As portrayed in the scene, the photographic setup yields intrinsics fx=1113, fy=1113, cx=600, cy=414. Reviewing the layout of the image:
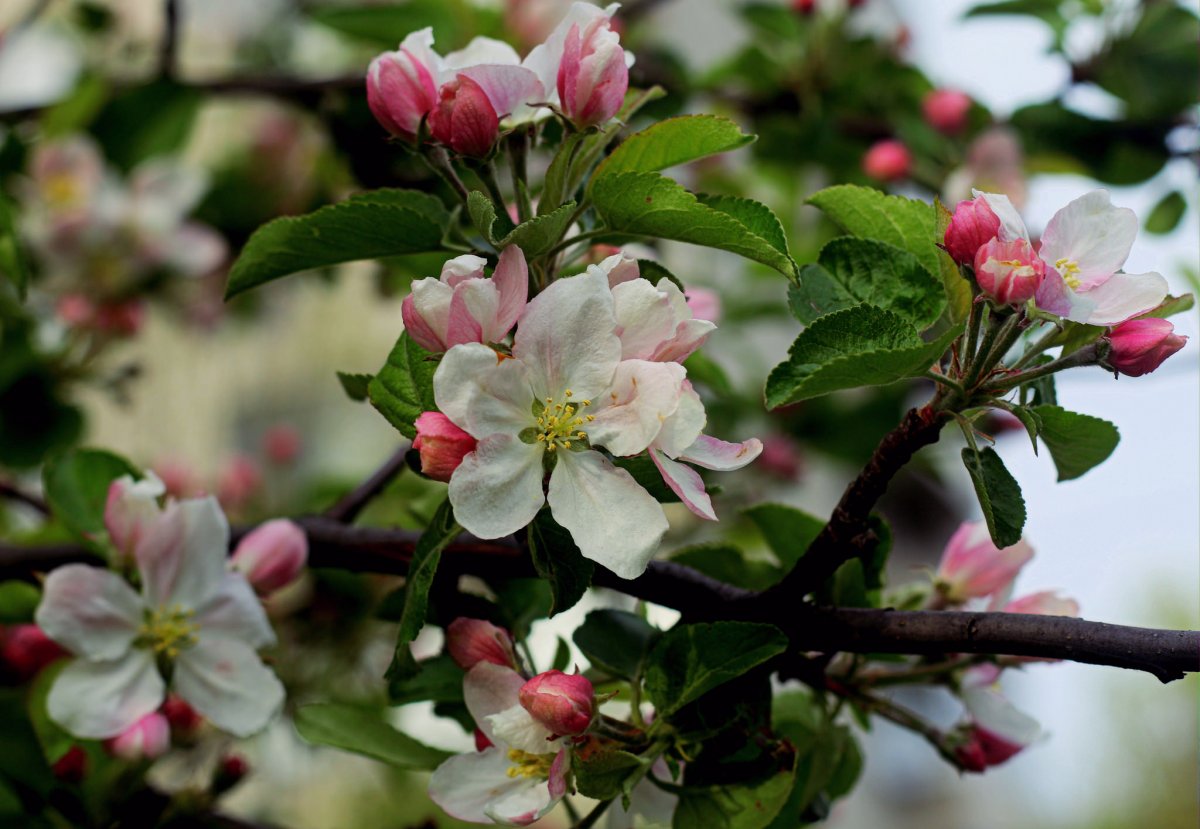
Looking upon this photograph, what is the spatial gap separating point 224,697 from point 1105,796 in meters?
4.44

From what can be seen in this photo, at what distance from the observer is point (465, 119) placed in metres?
0.51

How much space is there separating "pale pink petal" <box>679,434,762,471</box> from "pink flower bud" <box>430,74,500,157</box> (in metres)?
0.17

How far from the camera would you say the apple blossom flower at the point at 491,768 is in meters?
0.54

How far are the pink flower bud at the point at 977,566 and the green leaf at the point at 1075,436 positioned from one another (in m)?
0.12

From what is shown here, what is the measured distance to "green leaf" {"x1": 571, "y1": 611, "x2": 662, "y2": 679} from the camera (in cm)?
59

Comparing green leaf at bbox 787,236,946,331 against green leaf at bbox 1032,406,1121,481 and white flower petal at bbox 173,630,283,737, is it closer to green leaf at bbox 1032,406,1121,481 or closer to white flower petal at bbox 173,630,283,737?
green leaf at bbox 1032,406,1121,481

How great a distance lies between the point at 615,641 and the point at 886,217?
0.26 meters

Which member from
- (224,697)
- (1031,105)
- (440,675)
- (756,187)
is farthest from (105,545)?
(756,187)

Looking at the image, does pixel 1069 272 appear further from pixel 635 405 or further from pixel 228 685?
pixel 228 685

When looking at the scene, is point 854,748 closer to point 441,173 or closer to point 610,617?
point 610,617

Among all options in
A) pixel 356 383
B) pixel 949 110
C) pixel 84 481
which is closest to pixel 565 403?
pixel 356 383

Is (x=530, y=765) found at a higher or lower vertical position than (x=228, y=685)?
higher

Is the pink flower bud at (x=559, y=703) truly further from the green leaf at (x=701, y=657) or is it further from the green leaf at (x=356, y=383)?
the green leaf at (x=356, y=383)

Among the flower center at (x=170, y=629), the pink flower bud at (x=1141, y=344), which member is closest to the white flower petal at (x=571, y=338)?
the pink flower bud at (x=1141, y=344)
